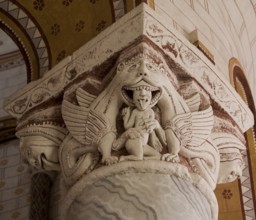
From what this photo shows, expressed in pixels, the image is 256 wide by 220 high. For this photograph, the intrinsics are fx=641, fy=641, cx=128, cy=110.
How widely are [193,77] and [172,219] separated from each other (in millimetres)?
→ 725

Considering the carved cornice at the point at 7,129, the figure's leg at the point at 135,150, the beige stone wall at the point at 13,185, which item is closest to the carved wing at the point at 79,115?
the figure's leg at the point at 135,150

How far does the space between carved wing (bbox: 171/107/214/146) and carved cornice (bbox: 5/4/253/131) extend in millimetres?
178

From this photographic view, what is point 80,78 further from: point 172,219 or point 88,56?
point 172,219

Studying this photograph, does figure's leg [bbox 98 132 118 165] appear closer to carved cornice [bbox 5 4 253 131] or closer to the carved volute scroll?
the carved volute scroll

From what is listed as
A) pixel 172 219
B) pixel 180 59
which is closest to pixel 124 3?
pixel 180 59

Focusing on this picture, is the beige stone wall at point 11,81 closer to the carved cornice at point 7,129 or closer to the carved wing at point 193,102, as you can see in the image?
the carved cornice at point 7,129

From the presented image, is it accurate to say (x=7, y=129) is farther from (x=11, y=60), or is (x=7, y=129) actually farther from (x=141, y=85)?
(x=141, y=85)

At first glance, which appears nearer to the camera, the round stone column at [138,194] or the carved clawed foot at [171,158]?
the round stone column at [138,194]

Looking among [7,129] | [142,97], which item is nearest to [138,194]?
[142,97]

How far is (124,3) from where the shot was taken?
9.46 feet

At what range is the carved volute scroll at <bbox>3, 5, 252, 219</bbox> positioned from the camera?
7.77 ft

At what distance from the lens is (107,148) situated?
2.38 m

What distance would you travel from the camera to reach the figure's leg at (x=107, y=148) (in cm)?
233

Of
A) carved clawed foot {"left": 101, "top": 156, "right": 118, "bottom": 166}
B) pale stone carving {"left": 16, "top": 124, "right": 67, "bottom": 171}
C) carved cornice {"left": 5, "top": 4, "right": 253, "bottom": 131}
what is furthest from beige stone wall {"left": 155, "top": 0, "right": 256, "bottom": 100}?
carved clawed foot {"left": 101, "top": 156, "right": 118, "bottom": 166}
